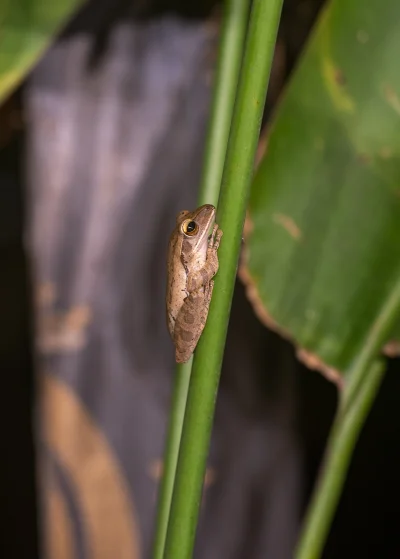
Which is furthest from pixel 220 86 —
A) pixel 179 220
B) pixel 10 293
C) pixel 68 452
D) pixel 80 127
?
pixel 68 452

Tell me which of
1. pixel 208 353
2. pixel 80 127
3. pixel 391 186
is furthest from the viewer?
pixel 80 127

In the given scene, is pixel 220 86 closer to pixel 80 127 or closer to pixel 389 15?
pixel 389 15

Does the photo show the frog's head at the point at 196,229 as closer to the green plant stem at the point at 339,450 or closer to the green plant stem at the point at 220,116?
the green plant stem at the point at 220,116

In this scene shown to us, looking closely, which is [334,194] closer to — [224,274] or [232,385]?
[224,274]

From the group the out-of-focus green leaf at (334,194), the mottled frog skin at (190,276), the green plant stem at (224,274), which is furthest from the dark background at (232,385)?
the green plant stem at (224,274)

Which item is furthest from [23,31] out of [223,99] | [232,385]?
[232,385]
